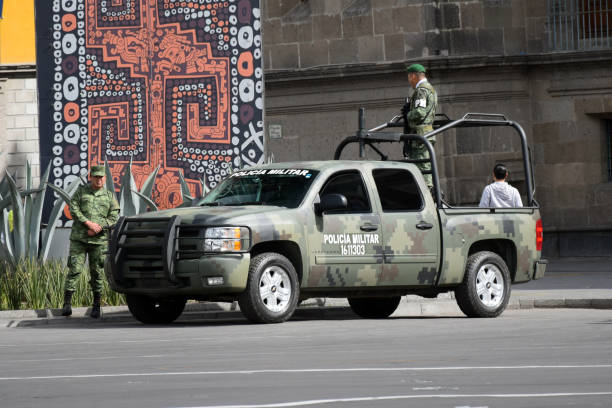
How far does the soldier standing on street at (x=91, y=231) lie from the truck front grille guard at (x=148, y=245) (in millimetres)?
1510

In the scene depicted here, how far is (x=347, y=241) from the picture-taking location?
14.9 metres

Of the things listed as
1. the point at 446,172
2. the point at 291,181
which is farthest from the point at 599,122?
the point at 291,181

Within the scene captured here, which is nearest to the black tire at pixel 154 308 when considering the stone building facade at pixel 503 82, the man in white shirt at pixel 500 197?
the man in white shirt at pixel 500 197

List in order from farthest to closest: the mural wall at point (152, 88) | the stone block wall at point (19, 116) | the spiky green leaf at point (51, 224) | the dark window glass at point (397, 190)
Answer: the stone block wall at point (19, 116) < the mural wall at point (152, 88) < the spiky green leaf at point (51, 224) < the dark window glass at point (397, 190)

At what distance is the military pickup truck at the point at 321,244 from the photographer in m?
14.1

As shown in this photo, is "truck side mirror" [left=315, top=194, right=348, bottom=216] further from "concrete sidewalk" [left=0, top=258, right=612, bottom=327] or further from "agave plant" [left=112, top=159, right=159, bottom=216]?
"agave plant" [left=112, top=159, right=159, bottom=216]

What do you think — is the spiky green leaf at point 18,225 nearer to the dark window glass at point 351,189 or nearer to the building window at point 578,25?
the dark window glass at point 351,189

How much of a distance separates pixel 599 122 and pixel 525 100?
1.59 metres

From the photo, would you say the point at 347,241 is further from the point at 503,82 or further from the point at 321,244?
the point at 503,82

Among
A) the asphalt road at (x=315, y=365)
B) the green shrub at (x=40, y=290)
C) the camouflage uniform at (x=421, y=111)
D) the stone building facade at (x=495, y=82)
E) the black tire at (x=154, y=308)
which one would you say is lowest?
the asphalt road at (x=315, y=365)

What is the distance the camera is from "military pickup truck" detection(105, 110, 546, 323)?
14109 millimetres

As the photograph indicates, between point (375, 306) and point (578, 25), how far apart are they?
14.4m

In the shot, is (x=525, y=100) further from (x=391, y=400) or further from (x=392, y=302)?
(x=391, y=400)

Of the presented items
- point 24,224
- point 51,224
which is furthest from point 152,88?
point 24,224
